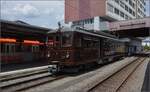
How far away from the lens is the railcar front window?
1540 cm

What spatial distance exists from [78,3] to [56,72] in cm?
5330

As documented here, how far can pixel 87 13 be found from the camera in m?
64.4

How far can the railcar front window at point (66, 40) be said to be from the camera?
50.5 feet

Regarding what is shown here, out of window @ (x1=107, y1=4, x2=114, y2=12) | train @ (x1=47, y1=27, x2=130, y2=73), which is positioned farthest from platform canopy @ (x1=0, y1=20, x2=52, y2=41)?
window @ (x1=107, y1=4, x2=114, y2=12)

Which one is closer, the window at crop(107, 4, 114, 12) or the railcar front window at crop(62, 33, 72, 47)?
the railcar front window at crop(62, 33, 72, 47)

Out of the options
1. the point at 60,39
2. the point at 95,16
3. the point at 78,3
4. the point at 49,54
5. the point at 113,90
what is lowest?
the point at 113,90

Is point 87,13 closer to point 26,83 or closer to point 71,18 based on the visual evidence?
point 71,18

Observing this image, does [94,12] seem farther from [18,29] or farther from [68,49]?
[68,49]

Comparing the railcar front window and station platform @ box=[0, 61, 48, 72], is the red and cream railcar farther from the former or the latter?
station platform @ box=[0, 61, 48, 72]

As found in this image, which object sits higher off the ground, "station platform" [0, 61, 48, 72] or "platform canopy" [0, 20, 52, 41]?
"platform canopy" [0, 20, 52, 41]

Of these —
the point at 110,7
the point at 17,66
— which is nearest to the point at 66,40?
the point at 17,66

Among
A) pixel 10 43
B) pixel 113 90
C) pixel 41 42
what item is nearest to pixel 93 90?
pixel 113 90

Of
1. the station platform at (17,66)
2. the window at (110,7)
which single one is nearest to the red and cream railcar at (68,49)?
the station platform at (17,66)

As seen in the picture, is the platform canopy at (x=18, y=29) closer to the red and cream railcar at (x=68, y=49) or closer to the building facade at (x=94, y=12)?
the red and cream railcar at (x=68, y=49)
